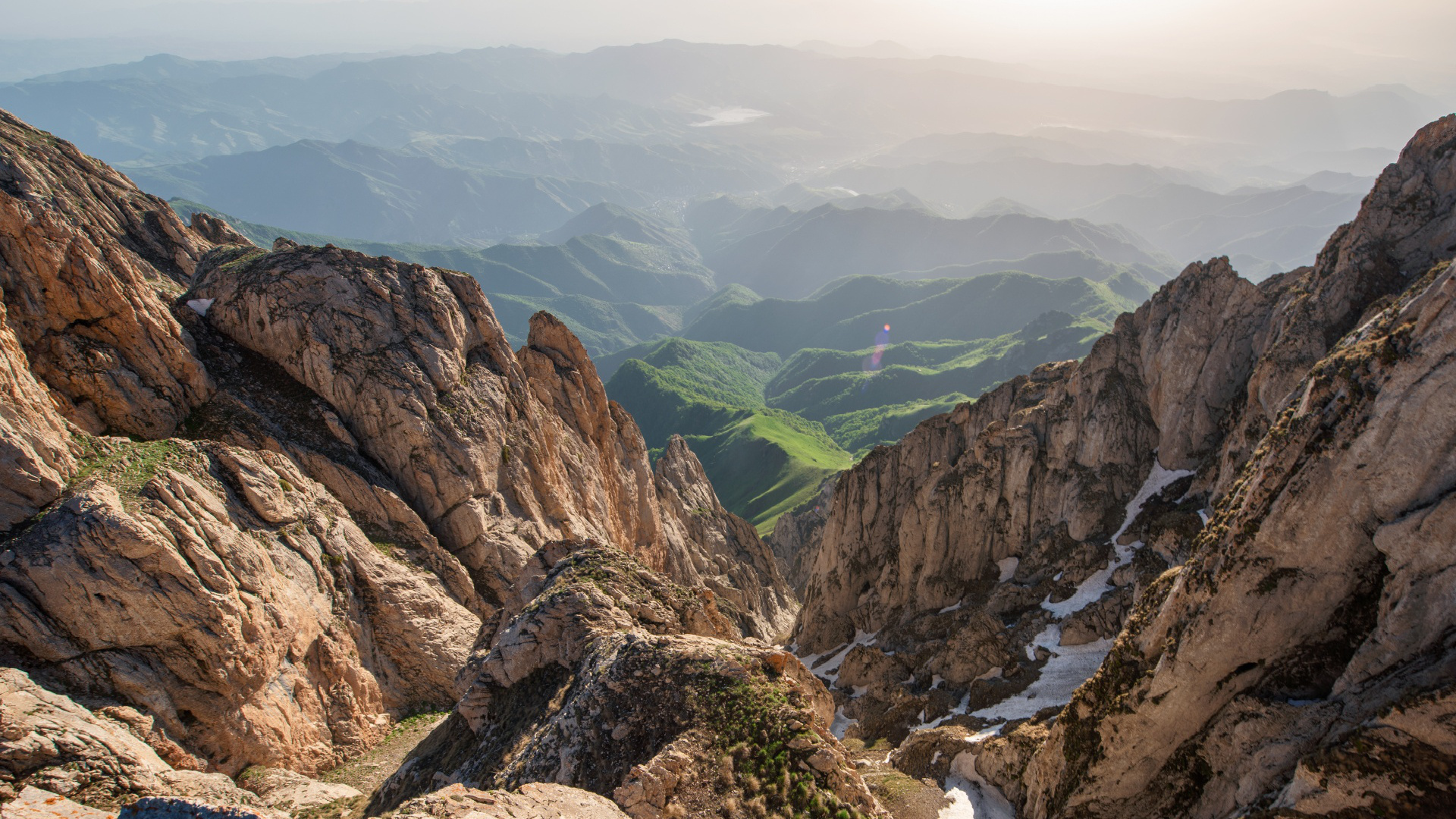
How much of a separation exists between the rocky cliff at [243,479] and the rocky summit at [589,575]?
17 cm

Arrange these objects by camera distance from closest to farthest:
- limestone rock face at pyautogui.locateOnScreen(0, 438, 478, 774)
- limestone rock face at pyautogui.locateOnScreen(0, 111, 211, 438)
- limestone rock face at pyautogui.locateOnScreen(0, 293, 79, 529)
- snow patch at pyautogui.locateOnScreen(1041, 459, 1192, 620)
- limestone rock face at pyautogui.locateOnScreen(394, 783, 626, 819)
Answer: limestone rock face at pyautogui.locateOnScreen(394, 783, 626, 819) → limestone rock face at pyautogui.locateOnScreen(0, 438, 478, 774) → limestone rock face at pyautogui.locateOnScreen(0, 293, 79, 529) → limestone rock face at pyautogui.locateOnScreen(0, 111, 211, 438) → snow patch at pyautogui.locateOnScreen(1041, 459, 1192, 620)

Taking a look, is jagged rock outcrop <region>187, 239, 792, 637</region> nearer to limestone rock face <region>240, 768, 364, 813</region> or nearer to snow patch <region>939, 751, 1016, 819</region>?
limestone rock face <region>240, 768, 364, 813</region>

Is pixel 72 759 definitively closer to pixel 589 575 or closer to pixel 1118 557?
pixel 589 575

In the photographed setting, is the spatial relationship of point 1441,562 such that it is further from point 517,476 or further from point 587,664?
point 517,476

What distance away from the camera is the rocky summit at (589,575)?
19797 mm

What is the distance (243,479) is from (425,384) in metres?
13.5

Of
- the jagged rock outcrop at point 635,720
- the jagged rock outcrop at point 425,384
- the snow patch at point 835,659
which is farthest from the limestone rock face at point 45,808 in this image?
the snow patch at point 835,659

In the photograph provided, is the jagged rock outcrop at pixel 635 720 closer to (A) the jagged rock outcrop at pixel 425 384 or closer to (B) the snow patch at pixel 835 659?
(A) the jagged rock outcrop at pixel 425 384

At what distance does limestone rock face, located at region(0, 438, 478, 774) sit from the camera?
25266mm

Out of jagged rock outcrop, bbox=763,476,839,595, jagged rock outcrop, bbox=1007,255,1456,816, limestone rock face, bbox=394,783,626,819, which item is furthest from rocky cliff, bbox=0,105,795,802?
jagged rock outcrop, bbox=763,476,839,595

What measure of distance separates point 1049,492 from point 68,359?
2616 inches

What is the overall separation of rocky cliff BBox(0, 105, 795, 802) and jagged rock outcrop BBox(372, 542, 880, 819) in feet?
19.9

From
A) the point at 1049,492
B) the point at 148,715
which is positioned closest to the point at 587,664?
the point at 148,715

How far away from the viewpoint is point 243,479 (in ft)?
108
